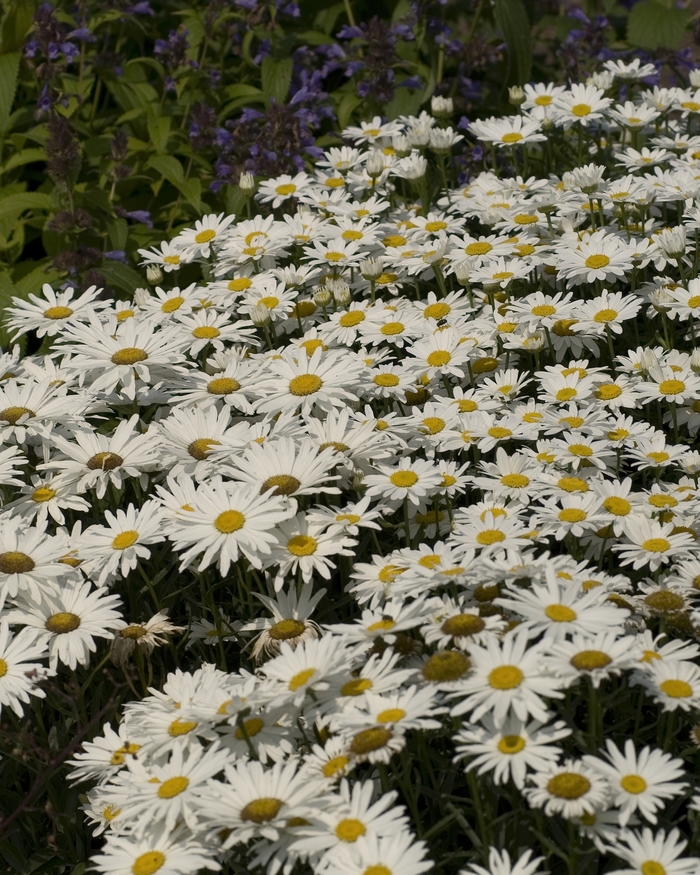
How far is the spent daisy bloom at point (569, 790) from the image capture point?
203 cm

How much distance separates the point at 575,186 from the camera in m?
4.65

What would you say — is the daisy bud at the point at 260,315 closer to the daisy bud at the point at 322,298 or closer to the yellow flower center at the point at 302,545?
the daisy bud at the point at 322,298

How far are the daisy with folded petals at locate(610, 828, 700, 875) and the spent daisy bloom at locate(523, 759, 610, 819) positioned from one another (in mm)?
87

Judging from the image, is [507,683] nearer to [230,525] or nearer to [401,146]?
[230,525]

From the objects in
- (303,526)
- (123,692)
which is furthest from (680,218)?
(123,692)

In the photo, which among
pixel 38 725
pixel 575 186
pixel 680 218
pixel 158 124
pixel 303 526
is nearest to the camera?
pixel 303 526

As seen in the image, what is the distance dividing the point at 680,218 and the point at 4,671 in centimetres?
304

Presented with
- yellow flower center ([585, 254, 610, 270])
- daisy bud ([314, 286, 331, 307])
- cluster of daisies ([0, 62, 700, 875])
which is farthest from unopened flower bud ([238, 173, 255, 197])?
yellow flower center ([585, 254, 610, 270])

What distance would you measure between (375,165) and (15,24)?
2.38m

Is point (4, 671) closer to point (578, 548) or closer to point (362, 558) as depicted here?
point (362, 558)

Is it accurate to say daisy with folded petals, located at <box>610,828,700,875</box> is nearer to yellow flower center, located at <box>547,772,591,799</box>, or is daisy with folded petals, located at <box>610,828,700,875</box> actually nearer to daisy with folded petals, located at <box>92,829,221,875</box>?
yellow flower center, located at <box>547,772,591,799</box>

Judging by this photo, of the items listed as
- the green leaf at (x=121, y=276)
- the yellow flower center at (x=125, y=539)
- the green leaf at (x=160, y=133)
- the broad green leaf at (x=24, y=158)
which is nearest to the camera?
the yellow flower center at (x=125, y=539)

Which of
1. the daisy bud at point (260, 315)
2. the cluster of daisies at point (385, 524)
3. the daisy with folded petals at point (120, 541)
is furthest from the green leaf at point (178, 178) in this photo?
the daisy with folded petals at point (120, 541)

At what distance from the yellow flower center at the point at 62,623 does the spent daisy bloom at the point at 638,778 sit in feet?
4.52
